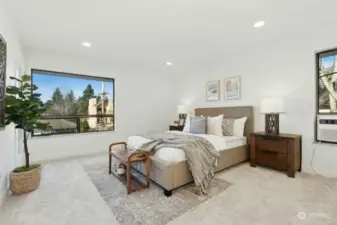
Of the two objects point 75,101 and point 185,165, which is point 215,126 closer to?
point 185,165

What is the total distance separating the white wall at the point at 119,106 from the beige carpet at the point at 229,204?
52.2 inches

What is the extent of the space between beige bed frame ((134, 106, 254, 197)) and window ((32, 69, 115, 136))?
228 centimetres

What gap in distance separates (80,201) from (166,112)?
→ 4.12 m

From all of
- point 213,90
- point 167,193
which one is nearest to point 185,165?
point 167,193

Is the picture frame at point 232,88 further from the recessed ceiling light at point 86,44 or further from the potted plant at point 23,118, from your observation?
the potted plant at point 23,118

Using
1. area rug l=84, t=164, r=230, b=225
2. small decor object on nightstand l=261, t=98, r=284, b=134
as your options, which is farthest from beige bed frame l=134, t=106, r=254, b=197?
small decor object on nightstand l=261, t=98, r=284, b=134

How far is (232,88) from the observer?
4.23 m

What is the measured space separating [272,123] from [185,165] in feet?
6.82

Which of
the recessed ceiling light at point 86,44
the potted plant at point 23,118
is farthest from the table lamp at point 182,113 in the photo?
the potted plant at point 23,118

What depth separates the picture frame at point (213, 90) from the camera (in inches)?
180

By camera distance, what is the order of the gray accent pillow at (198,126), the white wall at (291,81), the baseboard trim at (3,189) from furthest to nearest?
1. the gray accent pillow at (198,126)
2. the white wall at (291,81)
3. the baseboard trim at (3,189)

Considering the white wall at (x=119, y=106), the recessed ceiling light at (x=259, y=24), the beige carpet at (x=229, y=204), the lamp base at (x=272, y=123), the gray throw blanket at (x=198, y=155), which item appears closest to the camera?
the beige carpet at (x=229, y=204)

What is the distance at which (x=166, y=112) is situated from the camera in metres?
5.99

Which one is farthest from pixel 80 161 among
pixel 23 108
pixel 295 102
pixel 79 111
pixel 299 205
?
pixel 295 102
